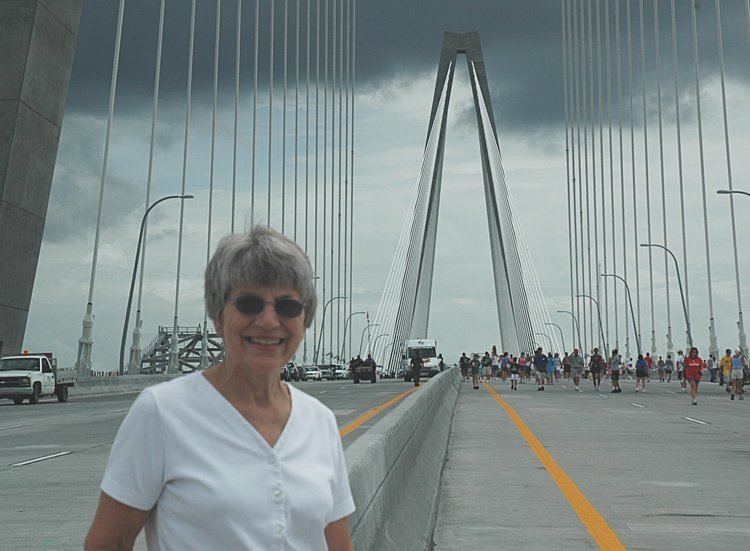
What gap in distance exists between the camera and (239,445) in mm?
2742

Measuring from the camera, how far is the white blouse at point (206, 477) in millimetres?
2672

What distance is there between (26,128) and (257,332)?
41.8 m

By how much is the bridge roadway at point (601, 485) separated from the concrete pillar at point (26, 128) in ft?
80.7

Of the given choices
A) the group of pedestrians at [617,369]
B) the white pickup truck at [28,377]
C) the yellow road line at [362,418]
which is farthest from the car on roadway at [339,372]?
the yellow road line at [362,418]

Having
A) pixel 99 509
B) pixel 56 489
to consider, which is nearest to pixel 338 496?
pixel 99 509

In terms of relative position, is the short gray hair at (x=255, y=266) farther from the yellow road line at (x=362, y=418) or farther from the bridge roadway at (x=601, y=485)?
the yellow road line at (x=362, y=418)

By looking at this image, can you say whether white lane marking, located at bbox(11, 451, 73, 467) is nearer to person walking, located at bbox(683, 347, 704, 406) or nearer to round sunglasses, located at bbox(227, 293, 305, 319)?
round sunglasses, located at bbox(227, 293, 305, 319)

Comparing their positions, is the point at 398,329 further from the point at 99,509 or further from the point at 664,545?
the point at 99,509

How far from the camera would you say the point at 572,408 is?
29.5 m

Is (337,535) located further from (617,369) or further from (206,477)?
(617,369)

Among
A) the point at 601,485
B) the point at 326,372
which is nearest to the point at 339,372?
the point at 326,372

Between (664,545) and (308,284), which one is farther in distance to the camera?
(664,545)

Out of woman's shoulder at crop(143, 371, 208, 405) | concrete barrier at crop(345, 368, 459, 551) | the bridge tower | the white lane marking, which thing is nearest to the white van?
the bridge tower

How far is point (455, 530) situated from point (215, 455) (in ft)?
22.5
